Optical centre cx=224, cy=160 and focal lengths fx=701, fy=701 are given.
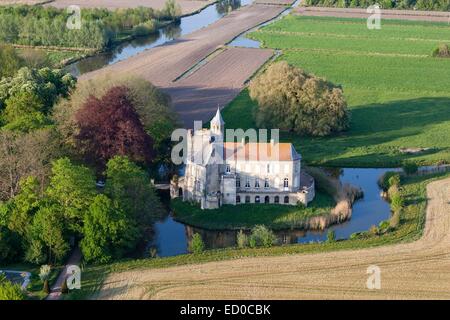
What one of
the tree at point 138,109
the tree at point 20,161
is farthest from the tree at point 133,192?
the tree at point 138,109

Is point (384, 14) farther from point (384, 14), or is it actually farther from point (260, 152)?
point (260, 152)

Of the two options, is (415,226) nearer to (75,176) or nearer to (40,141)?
(75,176)

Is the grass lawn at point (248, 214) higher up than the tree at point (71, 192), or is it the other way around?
the tree at point (71, 192)

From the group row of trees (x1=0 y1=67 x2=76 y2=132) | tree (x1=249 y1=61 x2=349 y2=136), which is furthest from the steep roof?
tree (x1=249 y1=61 x2=349 y2=136)

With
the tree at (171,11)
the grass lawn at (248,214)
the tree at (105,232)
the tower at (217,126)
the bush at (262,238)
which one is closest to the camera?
the tree at (105,232)

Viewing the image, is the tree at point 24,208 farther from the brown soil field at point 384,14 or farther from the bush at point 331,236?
the brown soil field at point 384,14

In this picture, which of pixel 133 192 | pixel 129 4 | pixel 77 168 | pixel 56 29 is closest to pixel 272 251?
pixel 133 192
